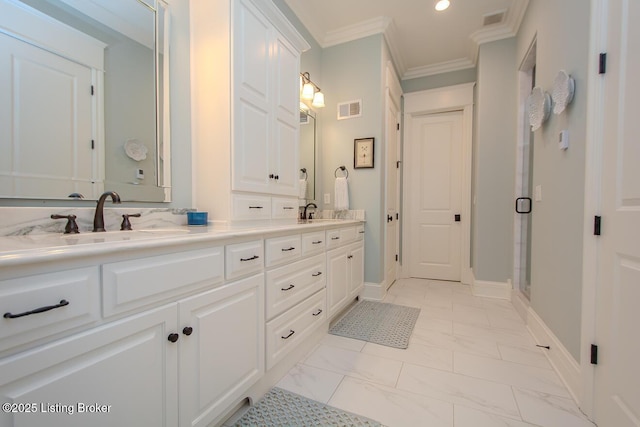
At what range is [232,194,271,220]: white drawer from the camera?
168cm

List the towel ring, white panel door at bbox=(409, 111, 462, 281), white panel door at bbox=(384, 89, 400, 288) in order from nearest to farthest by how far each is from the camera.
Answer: the towel ring < white panel door at bbox=(384, 89, 400, 288) < white panel door at bbox=(409, 111, 462, 281)

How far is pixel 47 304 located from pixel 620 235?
78.4 inches

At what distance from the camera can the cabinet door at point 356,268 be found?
8.48 ft

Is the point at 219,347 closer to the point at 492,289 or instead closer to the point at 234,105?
the point at 234,105

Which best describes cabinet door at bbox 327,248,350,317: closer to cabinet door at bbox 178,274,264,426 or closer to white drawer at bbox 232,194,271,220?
white drawer at bbox 232,194,271,220

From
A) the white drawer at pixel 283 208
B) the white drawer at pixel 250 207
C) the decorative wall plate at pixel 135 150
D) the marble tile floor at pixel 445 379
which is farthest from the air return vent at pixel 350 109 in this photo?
the marble tile floor at pixel 445 379

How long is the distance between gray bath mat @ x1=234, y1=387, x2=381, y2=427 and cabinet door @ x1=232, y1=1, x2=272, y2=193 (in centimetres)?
119

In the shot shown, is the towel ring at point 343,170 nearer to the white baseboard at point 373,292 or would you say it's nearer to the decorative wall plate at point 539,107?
the white baseboard at point 373,292

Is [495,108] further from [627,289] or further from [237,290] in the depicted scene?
[237,290]

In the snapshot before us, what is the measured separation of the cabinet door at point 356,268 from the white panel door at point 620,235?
164 cm

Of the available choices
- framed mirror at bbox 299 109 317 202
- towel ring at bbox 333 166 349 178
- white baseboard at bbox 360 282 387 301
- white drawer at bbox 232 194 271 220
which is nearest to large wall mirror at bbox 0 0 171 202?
white drawer at bbox 232 194 271 220

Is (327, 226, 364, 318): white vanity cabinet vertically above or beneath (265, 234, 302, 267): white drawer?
beneath

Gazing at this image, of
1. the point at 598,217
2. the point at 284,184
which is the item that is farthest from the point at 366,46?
the point at 598,217

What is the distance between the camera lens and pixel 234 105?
164cm
